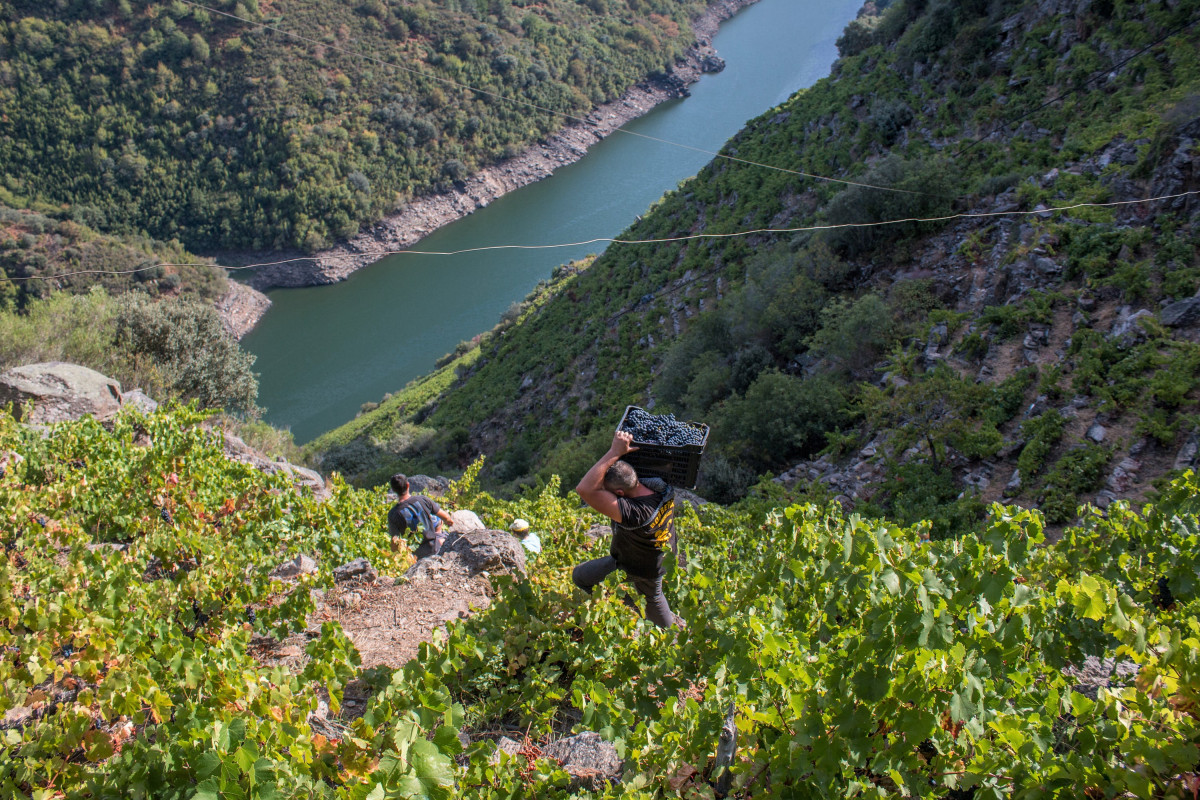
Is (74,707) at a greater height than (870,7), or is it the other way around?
(870,7)

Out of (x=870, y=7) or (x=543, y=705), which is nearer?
(x=543, y=705)

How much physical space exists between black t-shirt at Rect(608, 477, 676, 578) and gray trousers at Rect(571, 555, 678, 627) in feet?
0.16

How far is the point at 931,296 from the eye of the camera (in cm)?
1169

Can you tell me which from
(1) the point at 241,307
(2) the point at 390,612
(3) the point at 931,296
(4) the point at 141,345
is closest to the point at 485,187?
(1) the point at 241,307

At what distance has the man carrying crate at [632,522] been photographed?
3.94 meters

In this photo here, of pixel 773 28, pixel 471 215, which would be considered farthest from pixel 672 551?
pixel 773 28

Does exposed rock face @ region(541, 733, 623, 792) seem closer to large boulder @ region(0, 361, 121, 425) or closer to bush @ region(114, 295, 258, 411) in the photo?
large boulder @ region(0, 361, 121, 425)

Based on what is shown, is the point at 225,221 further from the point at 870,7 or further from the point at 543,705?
the point at 543,705

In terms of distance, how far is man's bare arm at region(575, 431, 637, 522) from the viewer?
393 centimetres

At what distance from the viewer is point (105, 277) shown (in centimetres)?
4522

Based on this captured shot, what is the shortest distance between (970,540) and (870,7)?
62.3 meters

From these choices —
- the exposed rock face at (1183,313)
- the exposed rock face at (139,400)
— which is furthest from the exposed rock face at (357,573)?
the exposed rock face at (139,400)

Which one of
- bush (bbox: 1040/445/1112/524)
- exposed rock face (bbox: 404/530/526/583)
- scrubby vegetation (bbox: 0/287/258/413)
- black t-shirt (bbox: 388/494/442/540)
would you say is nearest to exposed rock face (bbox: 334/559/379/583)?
exposed rock face (bbox: 404/530/526/583)

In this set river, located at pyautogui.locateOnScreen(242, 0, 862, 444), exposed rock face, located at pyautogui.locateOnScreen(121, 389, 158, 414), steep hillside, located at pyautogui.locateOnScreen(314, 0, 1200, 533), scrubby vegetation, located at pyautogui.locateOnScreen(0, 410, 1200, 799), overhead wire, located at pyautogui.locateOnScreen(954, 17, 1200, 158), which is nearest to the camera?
scrubby vegetation, located at pyautogui.locateOnScreen(0, 410, 1200, 799)
